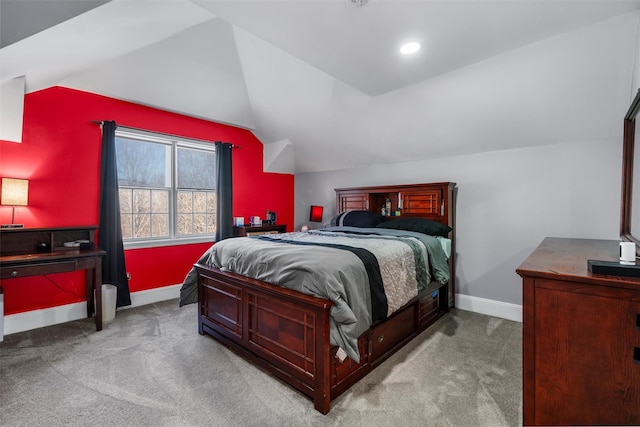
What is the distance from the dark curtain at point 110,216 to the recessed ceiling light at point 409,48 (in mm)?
3336

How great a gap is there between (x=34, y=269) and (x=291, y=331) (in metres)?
2.51

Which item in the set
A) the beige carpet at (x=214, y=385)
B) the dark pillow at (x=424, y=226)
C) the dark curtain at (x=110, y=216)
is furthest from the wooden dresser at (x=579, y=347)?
the dark curtain at (x=110, y=216)

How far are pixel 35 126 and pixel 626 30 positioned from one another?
520 centimetres

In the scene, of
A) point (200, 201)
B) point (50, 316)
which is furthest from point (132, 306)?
point (200, 201)

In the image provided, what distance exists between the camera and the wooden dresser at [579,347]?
1173mm

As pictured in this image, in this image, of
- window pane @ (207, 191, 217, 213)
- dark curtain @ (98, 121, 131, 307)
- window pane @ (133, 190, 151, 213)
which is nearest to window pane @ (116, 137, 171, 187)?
window pane @ (133, 190, 151, 213)

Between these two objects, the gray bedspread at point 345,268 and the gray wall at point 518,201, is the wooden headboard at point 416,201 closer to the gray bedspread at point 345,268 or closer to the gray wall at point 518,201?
the gray wall at point 518,201

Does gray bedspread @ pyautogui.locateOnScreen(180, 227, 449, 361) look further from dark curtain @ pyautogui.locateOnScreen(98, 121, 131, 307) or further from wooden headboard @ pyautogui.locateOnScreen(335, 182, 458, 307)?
dark curtain @ pyautogui.locateOnScreen(98, 121, 131, 307)

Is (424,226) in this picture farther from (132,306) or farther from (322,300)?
(132,306)

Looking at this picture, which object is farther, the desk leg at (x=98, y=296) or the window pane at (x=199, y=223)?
the window pane at (x=199, y=223)

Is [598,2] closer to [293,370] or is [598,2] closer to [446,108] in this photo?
[446,108]

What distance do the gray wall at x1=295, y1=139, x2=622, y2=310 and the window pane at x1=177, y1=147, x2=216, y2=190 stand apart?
297 centimetres

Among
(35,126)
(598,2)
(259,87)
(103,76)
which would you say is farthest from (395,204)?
(35,126)

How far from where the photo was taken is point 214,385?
2.10m
